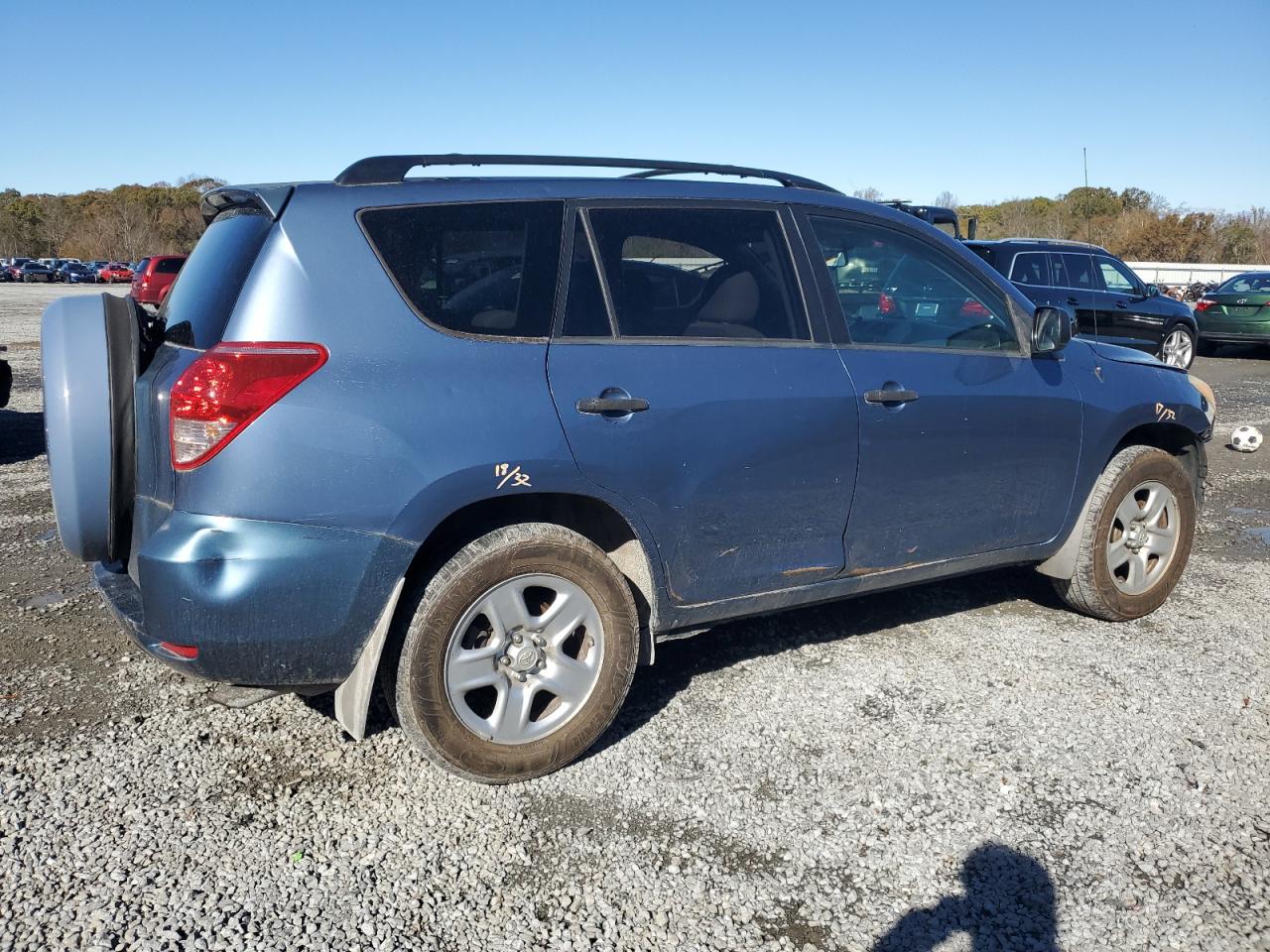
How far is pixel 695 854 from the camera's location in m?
2.88

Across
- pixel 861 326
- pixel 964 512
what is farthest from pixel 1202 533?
pixel 861 326

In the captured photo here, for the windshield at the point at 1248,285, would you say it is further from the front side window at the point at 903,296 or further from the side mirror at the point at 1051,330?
the front side window at the point at 903,296

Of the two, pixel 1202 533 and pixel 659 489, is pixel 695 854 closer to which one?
pixel 659 489

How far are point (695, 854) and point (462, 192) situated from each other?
2.05 m

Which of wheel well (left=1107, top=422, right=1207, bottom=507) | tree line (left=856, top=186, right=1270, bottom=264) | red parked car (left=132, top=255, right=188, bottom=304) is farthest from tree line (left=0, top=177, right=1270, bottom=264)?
wheel well (left=1107, top=422, right=1207, bottom=507)

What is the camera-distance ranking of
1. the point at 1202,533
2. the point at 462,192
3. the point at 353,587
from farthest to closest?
the point at 1202,533
the point at 462,192
the point at 353,587

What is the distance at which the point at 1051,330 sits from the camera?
420 centimetres

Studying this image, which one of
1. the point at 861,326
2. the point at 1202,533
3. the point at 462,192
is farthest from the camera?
the point at 1202,533

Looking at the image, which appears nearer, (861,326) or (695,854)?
(695,854)

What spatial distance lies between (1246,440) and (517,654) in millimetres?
8270

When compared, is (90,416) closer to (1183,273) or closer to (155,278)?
(155,278)

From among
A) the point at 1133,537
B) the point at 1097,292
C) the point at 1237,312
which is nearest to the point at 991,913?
the point at 1133,537

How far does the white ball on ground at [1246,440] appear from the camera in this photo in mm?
9102

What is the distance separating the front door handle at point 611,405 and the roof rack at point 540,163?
885 mm
